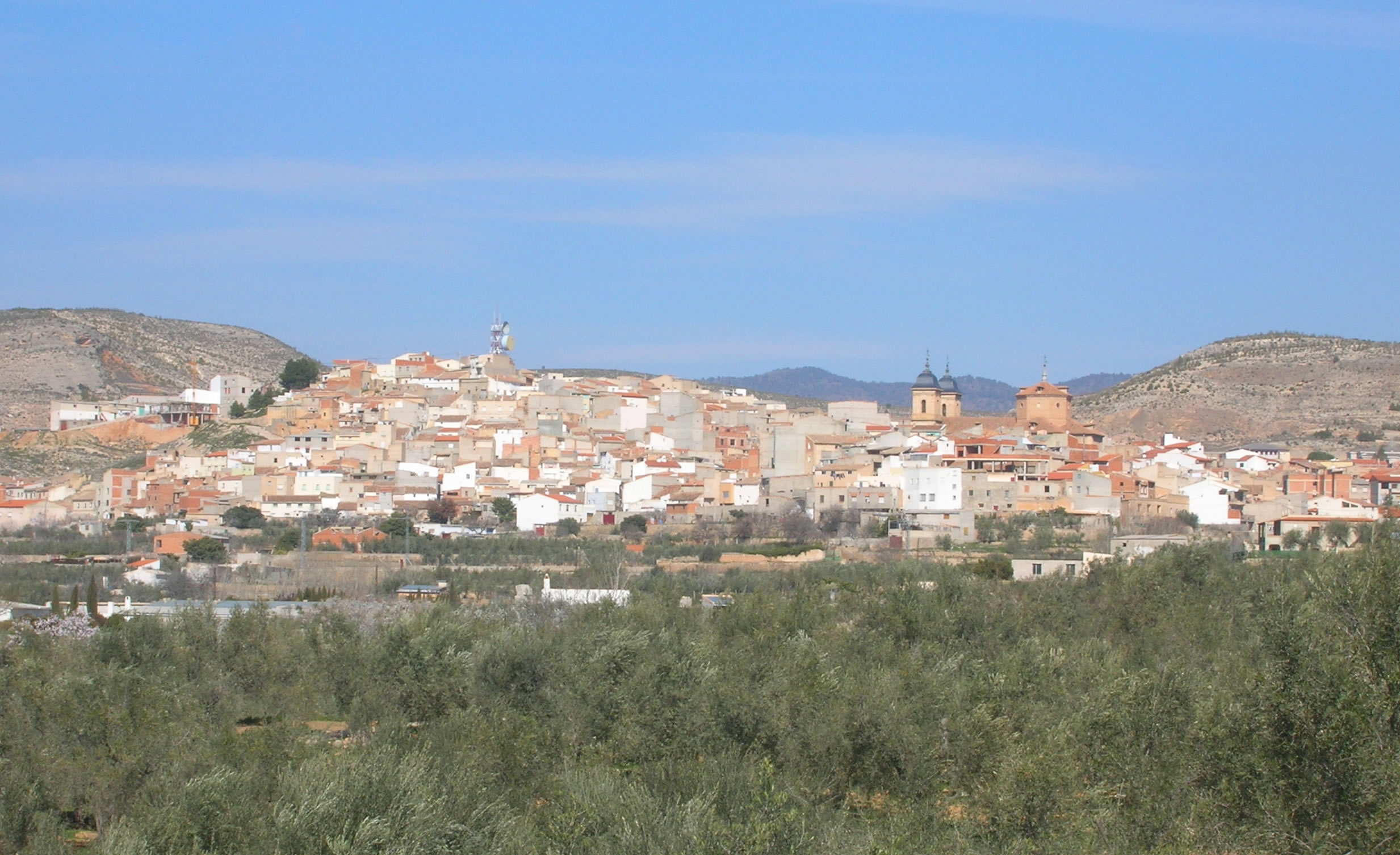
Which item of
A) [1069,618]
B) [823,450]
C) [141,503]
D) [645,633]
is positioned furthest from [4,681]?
[823,450]

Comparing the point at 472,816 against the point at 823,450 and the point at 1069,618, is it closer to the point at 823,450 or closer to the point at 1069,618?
the point at 1069,618

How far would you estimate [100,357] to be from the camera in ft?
294

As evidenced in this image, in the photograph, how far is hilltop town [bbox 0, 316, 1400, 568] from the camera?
47.4m

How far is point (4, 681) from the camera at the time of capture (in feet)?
69.5

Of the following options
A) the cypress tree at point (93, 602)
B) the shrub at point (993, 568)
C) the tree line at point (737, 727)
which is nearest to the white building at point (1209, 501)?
the shrub at point (993, 568)

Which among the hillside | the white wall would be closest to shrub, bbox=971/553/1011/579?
the white wall

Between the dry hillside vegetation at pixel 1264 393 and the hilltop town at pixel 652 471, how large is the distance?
3.57 m

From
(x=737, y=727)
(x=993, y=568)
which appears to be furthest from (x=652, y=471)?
(x=737, y=727)

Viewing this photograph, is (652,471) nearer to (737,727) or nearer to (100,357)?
(737,727)

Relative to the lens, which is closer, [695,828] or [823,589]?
[695,828]

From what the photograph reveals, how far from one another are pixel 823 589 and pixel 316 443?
111 feet

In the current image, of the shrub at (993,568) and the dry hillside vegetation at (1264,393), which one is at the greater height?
the dry hillside vegetation at (1264,393)

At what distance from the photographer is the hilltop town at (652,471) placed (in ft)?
156

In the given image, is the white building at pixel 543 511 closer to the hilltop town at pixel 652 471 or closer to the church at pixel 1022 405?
the hilltop town at pixel 652 471
